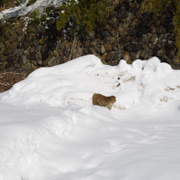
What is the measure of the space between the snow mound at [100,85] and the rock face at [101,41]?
177 inches

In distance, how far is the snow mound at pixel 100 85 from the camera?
21.4 feet

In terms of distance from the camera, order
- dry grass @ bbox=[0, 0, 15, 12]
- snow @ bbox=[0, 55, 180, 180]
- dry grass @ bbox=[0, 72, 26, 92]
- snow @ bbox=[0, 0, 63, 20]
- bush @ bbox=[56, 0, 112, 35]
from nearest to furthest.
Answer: snow @ bbox=[0, 55, 180, 180] < dry grass @ bbox=[0, 72, 26, 92] < bush @ bbox=[56, 0, 112, 35] < snow @ bbox=[0, 0, 63, 20] < dry grass @ bbox=[0, 0, 15, 12]

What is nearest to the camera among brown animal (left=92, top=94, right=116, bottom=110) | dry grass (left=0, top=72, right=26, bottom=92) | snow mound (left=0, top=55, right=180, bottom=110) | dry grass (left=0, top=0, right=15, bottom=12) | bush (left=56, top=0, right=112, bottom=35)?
brown animal (left=92, top=94, right=116, bottom=110)

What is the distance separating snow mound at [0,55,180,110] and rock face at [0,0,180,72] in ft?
14.7

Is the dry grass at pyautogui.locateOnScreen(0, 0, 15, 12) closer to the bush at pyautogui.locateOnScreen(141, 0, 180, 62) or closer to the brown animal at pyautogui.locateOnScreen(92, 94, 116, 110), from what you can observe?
the bush at pyautogui.locateOnScreen(141, 0, 180, 62)

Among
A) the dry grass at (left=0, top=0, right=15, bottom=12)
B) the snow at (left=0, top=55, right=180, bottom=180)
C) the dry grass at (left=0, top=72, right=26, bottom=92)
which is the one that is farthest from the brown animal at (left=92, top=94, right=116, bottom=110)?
the dry grass at (left=0, top=0, right=15, bottom=12)

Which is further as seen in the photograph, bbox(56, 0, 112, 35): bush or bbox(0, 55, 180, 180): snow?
bbox(56, 0, 112, 35): bush

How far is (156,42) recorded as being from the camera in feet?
38.4

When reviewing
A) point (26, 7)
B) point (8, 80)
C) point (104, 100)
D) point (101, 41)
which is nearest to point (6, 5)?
point (26, 7)

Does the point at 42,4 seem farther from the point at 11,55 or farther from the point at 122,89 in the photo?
the point at 122,89

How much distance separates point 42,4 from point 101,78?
489 inches

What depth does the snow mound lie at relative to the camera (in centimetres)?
652

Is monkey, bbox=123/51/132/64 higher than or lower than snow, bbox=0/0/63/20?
lower

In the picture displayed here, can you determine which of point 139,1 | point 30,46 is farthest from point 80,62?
point 30,46
